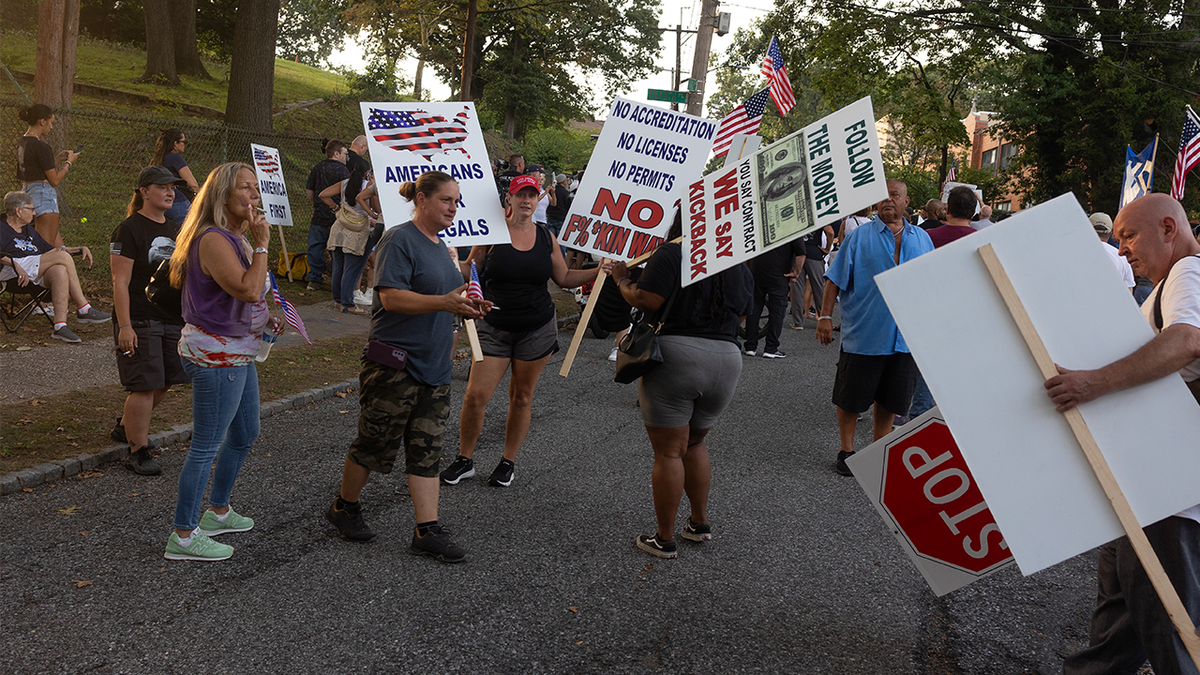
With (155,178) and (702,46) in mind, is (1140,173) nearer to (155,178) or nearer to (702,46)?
(702,46)

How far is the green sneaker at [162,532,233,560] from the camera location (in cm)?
396

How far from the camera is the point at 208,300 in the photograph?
386 centimetres

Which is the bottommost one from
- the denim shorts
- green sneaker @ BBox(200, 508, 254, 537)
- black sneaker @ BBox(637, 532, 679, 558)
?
green sneaker @ BBox(200, 508, 254, 537)

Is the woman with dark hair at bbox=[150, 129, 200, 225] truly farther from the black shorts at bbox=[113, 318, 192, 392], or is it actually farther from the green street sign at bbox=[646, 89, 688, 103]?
the green street sign at bbox=[646, 89, 688, 103]

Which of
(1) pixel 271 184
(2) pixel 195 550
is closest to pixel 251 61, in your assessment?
(1) pixel 271 184

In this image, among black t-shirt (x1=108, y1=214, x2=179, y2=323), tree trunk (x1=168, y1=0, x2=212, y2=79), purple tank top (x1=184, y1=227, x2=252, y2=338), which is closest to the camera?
purple tank top (x1=184, y1=227, x2=252, y2=338)

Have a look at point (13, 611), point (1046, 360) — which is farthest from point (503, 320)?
point (1046, 360)

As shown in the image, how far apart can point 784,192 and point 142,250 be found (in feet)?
12.5

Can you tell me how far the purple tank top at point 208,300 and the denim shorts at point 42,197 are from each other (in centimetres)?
633

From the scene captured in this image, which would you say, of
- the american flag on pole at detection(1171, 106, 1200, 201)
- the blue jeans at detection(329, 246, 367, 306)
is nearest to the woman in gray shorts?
the blue jeans at detection(329, 246, 367, 306)

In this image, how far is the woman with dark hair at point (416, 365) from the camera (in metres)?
4.07

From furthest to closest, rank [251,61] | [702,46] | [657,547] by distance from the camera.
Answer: [702,46] < [251,61] < [657,547]

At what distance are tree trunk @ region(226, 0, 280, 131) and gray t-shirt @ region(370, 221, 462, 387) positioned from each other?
1342cm

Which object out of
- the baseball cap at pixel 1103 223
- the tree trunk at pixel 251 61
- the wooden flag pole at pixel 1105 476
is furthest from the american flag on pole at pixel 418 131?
the tree trunk at pixel 251 61
